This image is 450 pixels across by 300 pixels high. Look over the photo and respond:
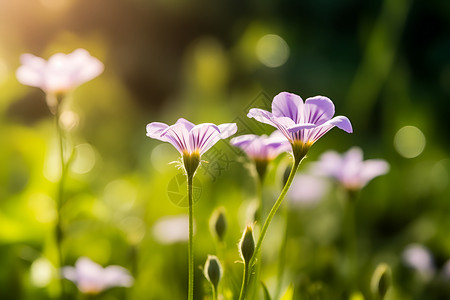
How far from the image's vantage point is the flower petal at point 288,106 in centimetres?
40

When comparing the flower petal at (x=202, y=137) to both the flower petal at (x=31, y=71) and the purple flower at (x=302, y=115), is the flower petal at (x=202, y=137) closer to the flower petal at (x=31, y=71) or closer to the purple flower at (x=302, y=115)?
the purple flower at (x=302, y=115)

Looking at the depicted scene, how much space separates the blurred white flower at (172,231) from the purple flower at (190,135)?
0.33 m

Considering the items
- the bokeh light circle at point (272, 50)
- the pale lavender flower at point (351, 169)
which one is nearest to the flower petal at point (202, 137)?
the pale lavender flower at point (351, 169)

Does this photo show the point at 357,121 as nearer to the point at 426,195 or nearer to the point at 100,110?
the point at 426,195

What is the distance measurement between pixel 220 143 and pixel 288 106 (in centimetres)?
66

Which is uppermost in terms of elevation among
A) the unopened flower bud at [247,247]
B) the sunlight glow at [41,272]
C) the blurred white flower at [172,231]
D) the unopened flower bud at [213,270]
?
the unopened flower bud at [247,247]

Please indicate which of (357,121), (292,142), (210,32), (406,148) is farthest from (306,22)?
(292,142)

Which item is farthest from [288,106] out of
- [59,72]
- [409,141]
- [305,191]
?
[409,141]

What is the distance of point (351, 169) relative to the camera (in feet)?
2.06

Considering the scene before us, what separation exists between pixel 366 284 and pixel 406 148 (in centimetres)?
48

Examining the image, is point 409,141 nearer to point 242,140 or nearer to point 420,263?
point 420,263

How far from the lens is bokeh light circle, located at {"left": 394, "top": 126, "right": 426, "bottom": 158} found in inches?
45.8

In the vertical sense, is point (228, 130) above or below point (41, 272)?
above

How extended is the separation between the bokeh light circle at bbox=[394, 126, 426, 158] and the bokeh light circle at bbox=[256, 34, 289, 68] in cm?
56
